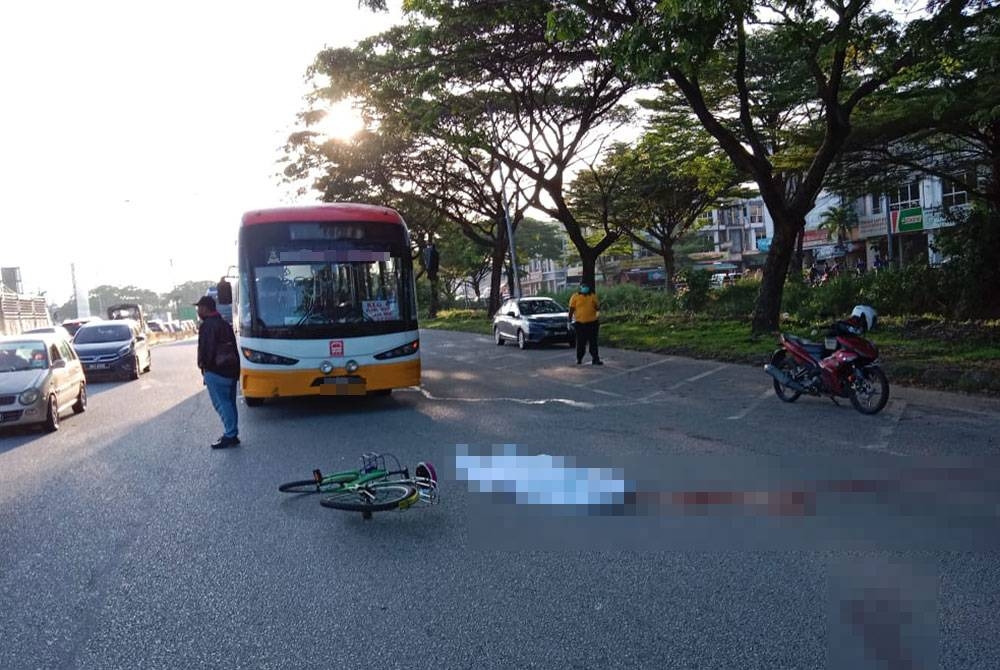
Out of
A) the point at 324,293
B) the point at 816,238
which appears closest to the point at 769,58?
the point at 324,293

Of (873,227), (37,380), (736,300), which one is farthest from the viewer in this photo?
(873,227)

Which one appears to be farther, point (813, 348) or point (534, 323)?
point (534, 323)

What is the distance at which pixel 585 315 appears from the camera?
16797 mm

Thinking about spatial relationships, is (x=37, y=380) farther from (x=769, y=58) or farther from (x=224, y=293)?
(x=769, y=58)

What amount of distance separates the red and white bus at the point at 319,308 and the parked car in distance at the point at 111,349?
416 inches

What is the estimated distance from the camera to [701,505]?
5.99m

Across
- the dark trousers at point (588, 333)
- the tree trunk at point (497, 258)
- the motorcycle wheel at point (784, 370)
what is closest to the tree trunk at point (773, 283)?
the dark trousers at point (588, 333)

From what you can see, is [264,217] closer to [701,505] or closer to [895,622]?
[701,505]

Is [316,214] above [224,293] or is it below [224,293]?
above

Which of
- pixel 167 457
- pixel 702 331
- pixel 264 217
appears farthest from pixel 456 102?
pixel 167 457

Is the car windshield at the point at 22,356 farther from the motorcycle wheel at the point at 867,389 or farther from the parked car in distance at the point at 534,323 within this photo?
the parked car in distance at the point at 534,323

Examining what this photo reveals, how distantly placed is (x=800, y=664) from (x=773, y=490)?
279cm

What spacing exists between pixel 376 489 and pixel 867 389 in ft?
21.2

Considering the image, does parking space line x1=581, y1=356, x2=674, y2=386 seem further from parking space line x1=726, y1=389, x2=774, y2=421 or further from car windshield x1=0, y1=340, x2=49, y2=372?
car windshield x1=0, y1=340, x2=49, y2=372
